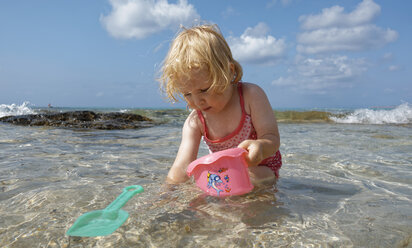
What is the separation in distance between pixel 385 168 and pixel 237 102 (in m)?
1.71

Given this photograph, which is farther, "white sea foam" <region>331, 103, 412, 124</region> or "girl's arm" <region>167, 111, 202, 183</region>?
"white sea foam" <region>331, 103, 412, 124</region>

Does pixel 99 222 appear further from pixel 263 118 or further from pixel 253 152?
pixel 263 118

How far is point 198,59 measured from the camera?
209 centimetres

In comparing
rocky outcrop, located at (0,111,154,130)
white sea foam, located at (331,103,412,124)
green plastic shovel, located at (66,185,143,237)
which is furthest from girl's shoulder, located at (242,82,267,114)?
white sea foam, located at (331,103,412,124)

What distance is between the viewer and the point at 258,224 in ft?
5.32

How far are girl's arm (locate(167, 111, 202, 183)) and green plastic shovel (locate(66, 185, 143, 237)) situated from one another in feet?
2.87

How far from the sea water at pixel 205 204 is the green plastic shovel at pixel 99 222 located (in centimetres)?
4

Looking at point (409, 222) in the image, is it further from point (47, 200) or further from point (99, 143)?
point (99, 143)

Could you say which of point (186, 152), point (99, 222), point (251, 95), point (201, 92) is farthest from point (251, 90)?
point (99, 222)

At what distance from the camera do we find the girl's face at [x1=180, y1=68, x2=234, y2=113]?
209cm

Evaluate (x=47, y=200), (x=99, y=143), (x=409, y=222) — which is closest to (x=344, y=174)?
(x=409, y=222)

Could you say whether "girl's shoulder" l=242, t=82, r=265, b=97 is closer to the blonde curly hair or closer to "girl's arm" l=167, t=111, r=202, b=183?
the blonde curly hair

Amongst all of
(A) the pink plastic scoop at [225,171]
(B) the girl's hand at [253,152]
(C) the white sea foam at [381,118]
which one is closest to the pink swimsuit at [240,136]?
(B) the girl's hand at [253,152]

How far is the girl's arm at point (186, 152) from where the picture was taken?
252 cm
